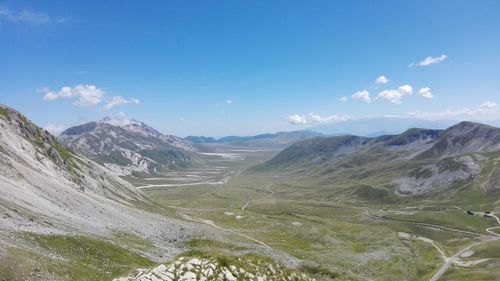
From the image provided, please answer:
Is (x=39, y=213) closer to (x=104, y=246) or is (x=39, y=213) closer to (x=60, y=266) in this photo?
(x=104, y=246)

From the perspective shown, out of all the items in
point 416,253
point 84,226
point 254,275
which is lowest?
point 416,253

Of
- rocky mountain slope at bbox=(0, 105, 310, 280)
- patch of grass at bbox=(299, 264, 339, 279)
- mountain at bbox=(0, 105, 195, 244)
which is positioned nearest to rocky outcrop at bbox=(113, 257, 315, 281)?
rocky mountain slope at bbox=(0, 105, 310, 280)

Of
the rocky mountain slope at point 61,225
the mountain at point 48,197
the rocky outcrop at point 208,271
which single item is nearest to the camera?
the rocky outcrop at point 208,271

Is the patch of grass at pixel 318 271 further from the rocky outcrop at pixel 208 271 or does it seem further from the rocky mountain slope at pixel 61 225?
the rocky outcrop at pixel 208 271

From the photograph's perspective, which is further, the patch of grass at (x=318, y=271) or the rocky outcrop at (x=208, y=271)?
the patch of grass at (x=318, y=271)

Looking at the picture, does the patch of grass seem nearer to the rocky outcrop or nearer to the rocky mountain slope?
the rocky mountain slope

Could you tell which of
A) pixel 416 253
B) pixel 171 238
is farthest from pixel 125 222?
pixel 416 253

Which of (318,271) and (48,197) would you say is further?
(48,197)

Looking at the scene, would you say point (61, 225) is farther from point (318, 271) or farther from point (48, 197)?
point (318, 271)

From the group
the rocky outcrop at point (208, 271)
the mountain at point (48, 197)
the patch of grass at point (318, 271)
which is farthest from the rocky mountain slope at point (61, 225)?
the patch of grass at point (318, 271)

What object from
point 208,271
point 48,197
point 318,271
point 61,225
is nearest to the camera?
point 208,271

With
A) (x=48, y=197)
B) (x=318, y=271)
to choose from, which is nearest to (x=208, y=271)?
(x=318, y=271)
